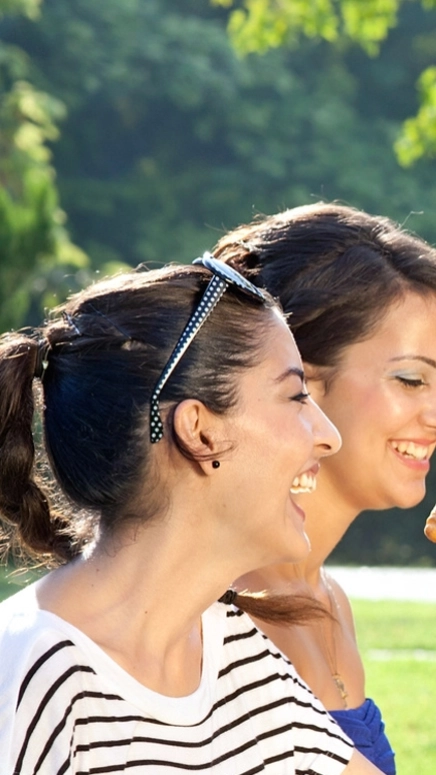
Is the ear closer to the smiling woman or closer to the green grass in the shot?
the smiling woman

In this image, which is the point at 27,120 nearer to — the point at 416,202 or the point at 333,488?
the point at 416,202

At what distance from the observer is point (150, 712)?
87.2 inches

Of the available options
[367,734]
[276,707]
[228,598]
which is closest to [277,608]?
[228,598]

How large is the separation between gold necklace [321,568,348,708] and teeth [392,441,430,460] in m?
0.50

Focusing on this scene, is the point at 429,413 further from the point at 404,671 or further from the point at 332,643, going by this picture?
the point at 404,671

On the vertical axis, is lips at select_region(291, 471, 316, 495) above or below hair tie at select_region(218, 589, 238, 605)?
above

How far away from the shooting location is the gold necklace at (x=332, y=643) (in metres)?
3.24

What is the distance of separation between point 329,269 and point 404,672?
5392mm

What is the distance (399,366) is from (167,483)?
0.98m

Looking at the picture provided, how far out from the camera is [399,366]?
3141mm

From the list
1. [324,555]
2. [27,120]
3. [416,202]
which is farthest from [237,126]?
[324,555]

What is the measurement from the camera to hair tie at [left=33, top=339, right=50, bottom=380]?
7.98 ft

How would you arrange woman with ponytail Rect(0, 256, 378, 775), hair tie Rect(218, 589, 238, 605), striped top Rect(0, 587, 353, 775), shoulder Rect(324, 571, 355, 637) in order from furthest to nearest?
shoulder Rect(324, 571, 355, 637)
hair tie Rect(218, 589, 238, 605)
woman with ponytail Rect(0, 256, 378, 775)
striped top Rect(0, 587, 353, 775)

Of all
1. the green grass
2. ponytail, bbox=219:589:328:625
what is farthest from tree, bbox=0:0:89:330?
ponytail, bbox=219:589:328:625
